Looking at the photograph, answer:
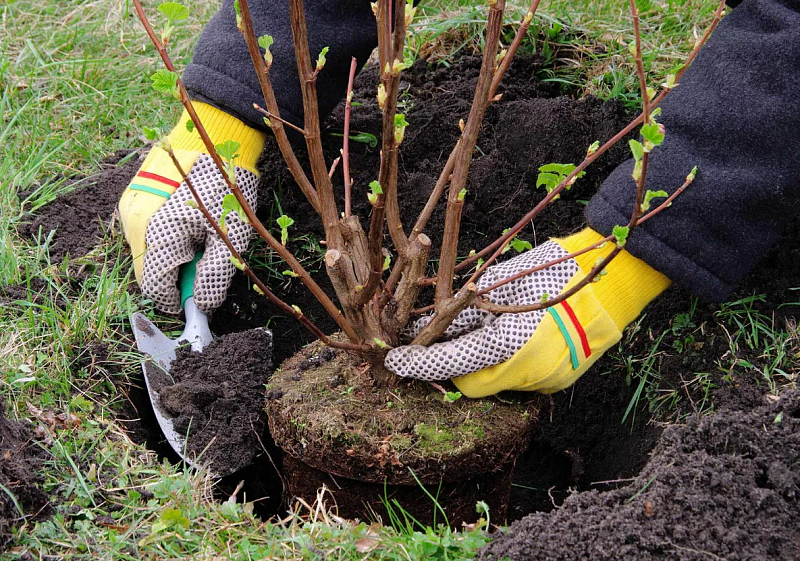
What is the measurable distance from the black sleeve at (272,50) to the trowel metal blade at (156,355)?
2.13ft

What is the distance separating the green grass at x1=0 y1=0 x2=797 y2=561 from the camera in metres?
1.53

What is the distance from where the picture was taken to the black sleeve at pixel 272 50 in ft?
7.00

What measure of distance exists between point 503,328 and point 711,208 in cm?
54

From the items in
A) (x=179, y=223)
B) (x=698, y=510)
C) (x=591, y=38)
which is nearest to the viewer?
(x=698, y=510)

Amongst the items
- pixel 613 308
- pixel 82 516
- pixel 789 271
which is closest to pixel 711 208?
pixel 613 308

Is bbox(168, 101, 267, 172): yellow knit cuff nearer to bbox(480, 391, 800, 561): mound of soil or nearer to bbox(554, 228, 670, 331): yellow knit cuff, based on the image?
bbox(554, 228, 670, 331): yellow knit cuff

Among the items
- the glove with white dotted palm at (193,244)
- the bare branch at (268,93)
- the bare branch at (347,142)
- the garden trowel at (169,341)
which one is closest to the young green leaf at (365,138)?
the glove with white dotted palm at (193,244)

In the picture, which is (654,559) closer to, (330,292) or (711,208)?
(711,208)

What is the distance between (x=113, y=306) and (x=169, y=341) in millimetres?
187

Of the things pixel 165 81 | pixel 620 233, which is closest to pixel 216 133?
pixel 165 81

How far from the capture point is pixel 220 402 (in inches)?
78.1

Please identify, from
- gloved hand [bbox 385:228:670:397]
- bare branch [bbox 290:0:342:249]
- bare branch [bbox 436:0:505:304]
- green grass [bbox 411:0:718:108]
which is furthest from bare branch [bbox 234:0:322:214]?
green grass [bbox 411:0:718:108]

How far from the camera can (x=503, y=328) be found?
171cm

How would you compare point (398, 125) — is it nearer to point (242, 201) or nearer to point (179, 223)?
point (242, 201)
